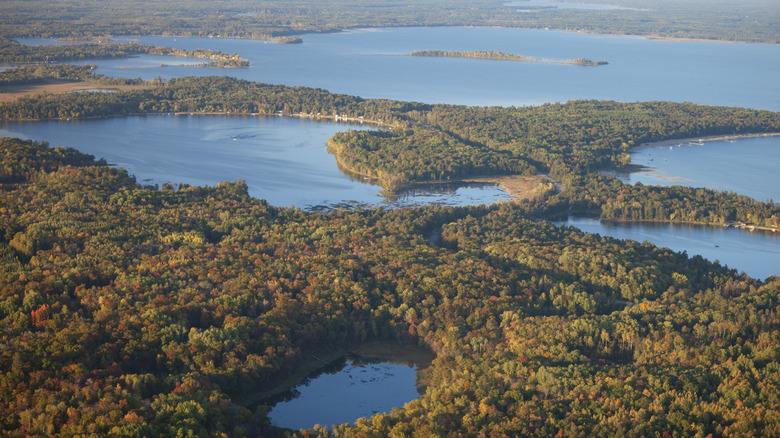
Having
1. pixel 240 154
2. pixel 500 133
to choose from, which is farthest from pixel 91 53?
pixel 500 133

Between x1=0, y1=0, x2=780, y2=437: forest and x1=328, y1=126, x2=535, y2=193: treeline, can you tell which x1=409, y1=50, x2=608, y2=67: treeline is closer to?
x1=328, y1=126, x2=535, y2=193: treeline

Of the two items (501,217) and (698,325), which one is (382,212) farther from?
(698,325)

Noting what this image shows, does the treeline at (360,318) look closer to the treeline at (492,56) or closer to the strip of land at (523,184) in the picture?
the strip of land at (523,184)

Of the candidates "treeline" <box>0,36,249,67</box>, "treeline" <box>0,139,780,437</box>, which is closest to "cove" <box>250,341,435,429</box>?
"treeline" <box>0,139,780,437</box>

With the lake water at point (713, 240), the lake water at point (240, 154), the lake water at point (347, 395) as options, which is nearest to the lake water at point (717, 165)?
the lake water at point (713, 240)

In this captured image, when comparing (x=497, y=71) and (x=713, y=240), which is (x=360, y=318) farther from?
(x=497, y=71)

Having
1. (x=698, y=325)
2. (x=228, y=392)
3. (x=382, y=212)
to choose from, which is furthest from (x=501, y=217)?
(x=228, y=392)
